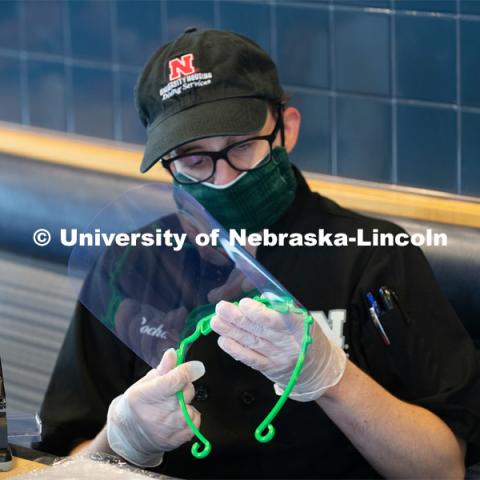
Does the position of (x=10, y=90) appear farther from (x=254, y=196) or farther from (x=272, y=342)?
(x=272, y=342)

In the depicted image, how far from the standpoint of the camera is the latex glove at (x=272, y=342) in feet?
5.62

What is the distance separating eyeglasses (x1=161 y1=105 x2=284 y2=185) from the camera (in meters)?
2.12

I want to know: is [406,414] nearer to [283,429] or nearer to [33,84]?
[283,429]

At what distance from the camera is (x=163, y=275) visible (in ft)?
6.30

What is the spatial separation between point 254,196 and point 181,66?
0.27 m

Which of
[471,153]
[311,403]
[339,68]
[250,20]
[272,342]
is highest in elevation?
[250,20]

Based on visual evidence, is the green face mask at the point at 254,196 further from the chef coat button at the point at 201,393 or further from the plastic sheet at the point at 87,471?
the plastic sheet at the point at 87,471

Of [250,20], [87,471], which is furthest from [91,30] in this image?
[87,471]

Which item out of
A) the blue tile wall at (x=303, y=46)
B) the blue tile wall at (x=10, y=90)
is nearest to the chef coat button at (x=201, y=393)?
the blue tile wall at (x=303, y=46)

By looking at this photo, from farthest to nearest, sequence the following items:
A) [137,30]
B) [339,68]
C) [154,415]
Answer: [137,30], [339,68], [154,415]

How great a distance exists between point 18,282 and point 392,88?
39.8 inches

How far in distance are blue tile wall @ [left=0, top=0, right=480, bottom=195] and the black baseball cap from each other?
551 millimetres

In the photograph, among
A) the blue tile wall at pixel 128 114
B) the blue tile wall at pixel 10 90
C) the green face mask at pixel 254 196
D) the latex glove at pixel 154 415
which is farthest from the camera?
the blue tile wall at pixel 10 90

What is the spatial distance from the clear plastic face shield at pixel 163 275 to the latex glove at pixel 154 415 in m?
0.03
